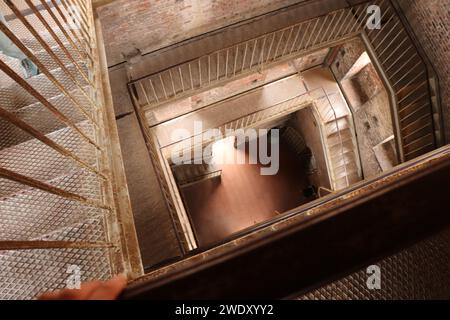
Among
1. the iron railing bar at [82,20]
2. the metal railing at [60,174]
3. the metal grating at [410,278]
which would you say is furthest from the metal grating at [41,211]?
the iron railing bar at [82,20]

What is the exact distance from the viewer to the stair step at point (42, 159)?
259 centimetres

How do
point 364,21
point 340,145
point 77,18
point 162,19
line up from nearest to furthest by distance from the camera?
point 77,18, point 162,19, point 364,21, point 340,145

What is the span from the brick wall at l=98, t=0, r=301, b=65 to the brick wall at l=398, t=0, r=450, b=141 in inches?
97.0

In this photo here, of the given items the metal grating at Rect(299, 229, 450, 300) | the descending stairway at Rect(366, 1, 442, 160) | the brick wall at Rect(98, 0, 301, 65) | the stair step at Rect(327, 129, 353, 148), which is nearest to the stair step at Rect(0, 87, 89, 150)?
the brick wall at Rect(98, 0, 301, 65)

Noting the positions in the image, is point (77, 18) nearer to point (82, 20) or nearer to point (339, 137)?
point (82, 20)

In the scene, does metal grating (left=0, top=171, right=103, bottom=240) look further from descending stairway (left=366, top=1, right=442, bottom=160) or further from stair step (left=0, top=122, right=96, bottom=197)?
descending stairway (left=366, top=1, right=442, bottom=160)

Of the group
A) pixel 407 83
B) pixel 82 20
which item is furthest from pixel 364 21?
pixel 82 20

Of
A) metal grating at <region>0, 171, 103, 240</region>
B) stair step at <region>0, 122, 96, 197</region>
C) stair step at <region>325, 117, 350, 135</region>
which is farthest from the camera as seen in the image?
stair step at <region>325, 117, 350, 135</region>

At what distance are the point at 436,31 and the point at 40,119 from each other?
22.6ft

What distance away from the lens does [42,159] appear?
2688 mm

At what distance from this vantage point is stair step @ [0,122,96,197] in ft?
8.50

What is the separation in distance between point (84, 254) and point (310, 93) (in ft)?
26.7

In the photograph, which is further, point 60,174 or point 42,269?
point 60,174
